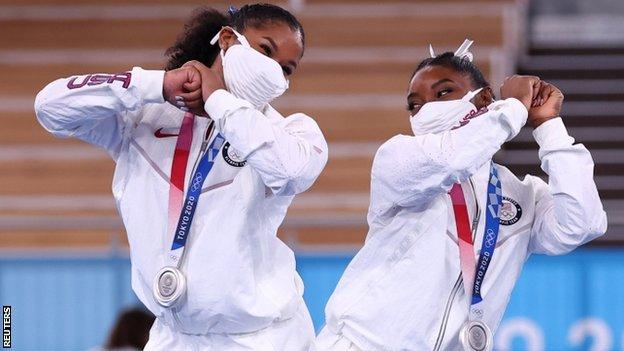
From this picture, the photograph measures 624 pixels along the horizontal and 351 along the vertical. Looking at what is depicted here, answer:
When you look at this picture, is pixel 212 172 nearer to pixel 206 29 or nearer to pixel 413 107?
pixel 206 29

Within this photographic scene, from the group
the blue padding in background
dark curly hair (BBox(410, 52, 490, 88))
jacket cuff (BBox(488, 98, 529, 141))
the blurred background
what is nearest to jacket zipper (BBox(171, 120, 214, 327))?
dark curly hair (BBox(410, 52, 490, 88))

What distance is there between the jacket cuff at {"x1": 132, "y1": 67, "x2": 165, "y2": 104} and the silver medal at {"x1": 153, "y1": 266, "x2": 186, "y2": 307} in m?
0.48

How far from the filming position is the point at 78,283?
7086 millimetres

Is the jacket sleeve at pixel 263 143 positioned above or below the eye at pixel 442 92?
above

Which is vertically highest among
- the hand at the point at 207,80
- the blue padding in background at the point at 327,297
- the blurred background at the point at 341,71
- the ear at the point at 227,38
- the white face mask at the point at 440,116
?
the ear at the point at 227,38

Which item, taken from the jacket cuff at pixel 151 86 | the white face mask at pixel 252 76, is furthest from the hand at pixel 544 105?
the jacket cuff at pixel 151 86

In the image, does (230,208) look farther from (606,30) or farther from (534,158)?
(606,30)

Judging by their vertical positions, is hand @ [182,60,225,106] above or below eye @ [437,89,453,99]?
above

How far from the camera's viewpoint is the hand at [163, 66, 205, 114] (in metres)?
3.73

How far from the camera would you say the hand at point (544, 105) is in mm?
4031

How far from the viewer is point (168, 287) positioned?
12.2 ft

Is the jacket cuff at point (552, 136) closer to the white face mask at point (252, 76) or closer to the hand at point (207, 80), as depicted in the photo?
the white face mask at point (252, 76)

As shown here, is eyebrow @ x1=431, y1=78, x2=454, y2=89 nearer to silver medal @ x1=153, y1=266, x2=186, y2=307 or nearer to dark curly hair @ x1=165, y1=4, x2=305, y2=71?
dark curly hair @ x1=165, y1=4, x2=305, y2=71

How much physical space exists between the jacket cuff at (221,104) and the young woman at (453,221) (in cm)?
52
